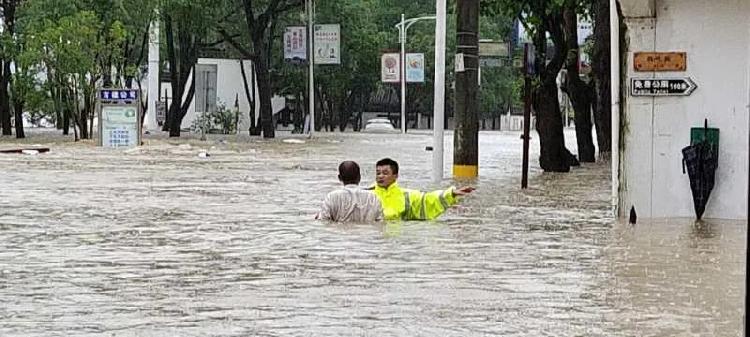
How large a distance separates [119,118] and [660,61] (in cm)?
2852

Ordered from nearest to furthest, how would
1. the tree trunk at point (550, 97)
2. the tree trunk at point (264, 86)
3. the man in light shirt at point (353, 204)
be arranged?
the man in light shirt at point (353, 204), the tree trunk at point (550, 97), the tree trunk at point (264, 86)

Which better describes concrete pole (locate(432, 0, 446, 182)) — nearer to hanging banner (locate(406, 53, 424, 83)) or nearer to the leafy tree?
the leafy tree

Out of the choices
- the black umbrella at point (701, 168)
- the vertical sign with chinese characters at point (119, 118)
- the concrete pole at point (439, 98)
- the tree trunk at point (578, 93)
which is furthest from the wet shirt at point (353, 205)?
the vertical sign with chinese characters at point (119, 118)

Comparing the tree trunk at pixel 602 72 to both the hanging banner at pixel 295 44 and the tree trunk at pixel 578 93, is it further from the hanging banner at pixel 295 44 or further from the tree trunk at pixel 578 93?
the hanging banner at pixel 295 44

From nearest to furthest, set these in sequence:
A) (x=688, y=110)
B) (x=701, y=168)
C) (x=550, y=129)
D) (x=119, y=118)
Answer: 1. (x=701, y=168)
2. (x=688, y=110)
3. (x=550, y=129)
4. (x=119, y=118)

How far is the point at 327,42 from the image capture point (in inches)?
2355

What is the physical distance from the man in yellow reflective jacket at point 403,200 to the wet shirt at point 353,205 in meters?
0.15

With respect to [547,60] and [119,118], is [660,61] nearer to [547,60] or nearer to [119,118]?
[547,60]

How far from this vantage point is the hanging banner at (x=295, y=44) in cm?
5981

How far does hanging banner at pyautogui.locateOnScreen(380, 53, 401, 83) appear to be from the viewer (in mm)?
71438

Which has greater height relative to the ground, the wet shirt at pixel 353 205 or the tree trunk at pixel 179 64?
the tree trunk at pixel 179 64

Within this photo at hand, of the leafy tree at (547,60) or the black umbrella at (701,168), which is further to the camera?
the leafy tree at (547,60)

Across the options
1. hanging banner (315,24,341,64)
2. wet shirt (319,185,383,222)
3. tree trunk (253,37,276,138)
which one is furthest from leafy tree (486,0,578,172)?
hanging banner (315,24,341,64)

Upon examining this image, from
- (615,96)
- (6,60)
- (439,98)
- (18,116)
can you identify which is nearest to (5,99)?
(18,116)
